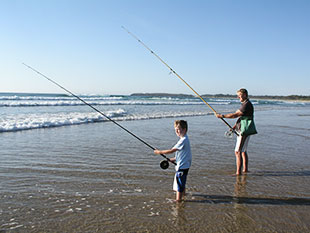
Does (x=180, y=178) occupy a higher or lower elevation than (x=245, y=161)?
higher

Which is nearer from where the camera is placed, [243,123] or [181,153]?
[181,153]

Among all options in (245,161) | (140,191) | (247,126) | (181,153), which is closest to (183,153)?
(181,153)

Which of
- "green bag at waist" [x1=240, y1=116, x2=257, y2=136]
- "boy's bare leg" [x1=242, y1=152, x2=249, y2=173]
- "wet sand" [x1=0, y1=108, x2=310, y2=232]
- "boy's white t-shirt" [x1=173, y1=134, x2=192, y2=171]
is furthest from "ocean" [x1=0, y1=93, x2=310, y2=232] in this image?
"green bag at waist" [x1=240, y1=116, x2=257, y2=136]

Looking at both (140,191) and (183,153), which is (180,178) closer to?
(183,153)

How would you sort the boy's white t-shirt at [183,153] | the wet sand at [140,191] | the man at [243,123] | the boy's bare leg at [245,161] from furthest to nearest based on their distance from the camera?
A: the boy's bare leg at [245,161] → the man at [243,123] → the boy's white t-shirt at [183,153] → the wet sand at [140,191]

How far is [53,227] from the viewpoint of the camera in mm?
2871

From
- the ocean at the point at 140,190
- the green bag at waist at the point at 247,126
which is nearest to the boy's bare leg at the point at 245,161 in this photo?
the ocean at the point at 140,190

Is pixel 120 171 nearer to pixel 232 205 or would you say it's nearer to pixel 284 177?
pixel 232 205

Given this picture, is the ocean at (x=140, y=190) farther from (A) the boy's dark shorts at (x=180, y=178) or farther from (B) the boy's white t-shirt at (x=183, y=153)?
(B) the boy's white t-shirt at (x=183, y=153)

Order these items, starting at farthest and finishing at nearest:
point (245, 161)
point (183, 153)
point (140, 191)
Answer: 1. point (245, 161)
2. point (140, 191)
3. point (183, 153)

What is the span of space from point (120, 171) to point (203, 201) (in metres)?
1.85

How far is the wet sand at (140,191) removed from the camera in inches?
118

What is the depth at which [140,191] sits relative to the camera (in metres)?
3.98

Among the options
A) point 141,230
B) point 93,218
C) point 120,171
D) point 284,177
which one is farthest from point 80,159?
point 284,177
